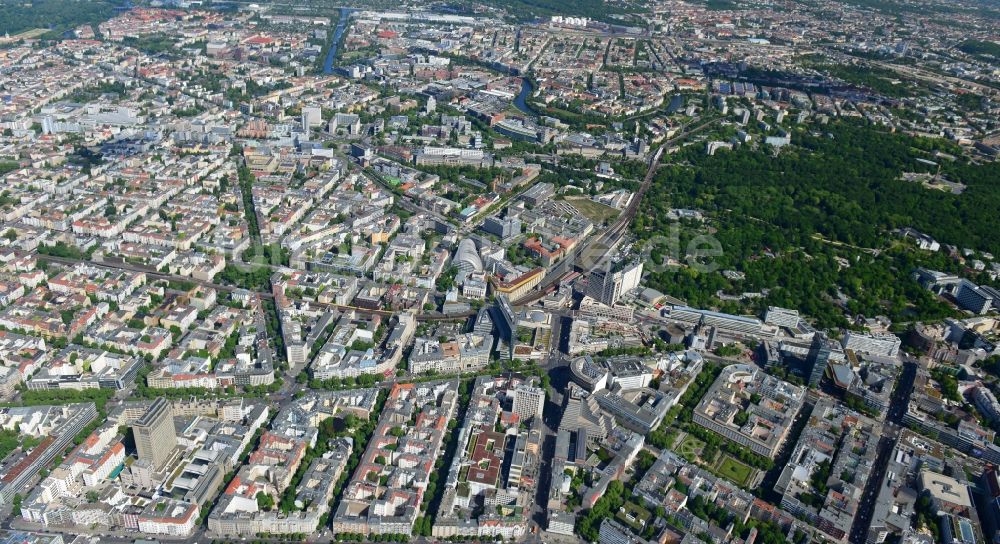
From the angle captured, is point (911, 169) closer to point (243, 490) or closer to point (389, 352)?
point (389, 352)

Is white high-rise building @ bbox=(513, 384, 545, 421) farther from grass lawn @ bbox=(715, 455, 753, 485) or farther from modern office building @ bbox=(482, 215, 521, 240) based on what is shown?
modern office building @ bbox=(482, 215, 521, 240)

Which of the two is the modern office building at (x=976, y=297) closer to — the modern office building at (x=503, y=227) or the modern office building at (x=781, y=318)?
the modern office building at (x=781, y=318)

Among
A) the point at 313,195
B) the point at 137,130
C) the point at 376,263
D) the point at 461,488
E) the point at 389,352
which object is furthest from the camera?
the point at 137,130

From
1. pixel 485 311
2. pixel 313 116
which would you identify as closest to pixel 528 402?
pixel 485 311

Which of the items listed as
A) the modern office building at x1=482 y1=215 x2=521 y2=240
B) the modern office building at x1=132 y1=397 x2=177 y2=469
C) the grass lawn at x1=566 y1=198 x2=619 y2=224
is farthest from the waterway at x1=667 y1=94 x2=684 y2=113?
the modern office building at x1=132 y1=397 x2=177 y2=469

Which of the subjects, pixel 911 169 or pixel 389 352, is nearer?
pixel 389 352

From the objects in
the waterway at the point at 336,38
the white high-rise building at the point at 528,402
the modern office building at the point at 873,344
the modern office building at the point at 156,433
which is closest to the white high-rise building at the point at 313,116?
the waterway at the point at 336,38

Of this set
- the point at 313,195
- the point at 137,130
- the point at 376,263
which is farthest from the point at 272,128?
the point at 376,263
